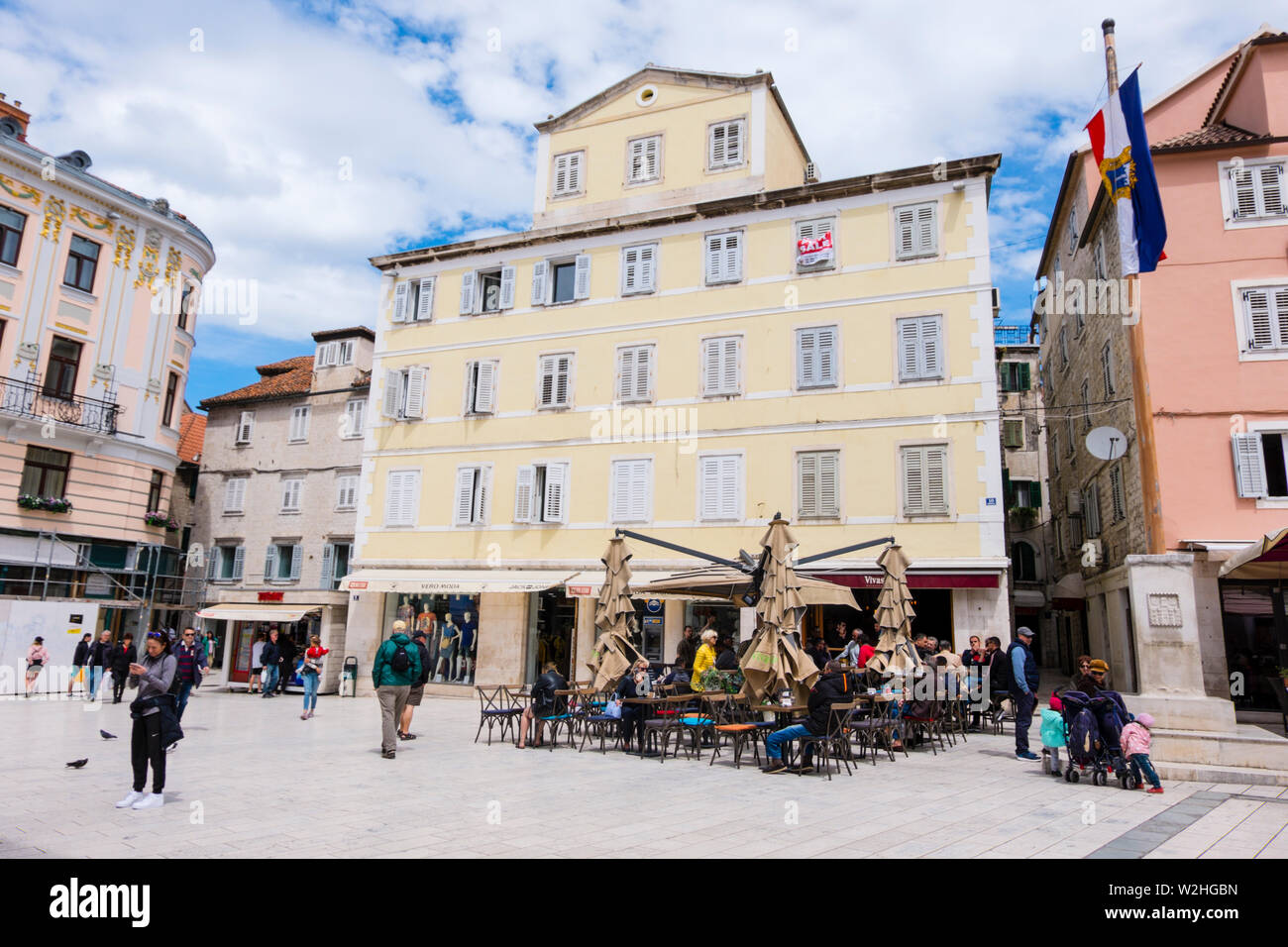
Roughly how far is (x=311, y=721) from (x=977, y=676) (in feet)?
39.2

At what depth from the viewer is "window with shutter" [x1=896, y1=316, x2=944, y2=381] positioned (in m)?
19.3

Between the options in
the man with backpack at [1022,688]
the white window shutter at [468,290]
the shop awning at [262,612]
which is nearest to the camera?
the man with backpack at [1022,688]

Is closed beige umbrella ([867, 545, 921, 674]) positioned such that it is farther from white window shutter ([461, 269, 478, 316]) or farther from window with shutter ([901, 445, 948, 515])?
white window shutter ([461, 269, 478, 316])

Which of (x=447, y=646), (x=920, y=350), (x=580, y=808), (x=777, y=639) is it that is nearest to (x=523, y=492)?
(x=447, y=646)

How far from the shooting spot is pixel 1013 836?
673 centimetres

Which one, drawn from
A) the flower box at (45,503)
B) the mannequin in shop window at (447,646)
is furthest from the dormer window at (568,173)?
the flower box at (45,503)

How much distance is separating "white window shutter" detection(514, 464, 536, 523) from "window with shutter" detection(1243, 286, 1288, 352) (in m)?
16.3

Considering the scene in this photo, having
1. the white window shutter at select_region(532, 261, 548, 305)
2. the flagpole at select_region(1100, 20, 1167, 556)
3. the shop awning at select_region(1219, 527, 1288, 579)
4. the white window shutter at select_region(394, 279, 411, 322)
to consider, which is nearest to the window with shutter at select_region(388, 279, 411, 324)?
the white window shutter at select_region(394, 279, 411, 322)

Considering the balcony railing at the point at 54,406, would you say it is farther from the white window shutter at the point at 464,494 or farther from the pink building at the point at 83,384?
the white window shutter at the point at 464,494

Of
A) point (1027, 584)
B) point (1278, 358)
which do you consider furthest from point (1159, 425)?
point (1027, 584)

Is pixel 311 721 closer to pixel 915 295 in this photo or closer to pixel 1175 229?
pixel 915 295

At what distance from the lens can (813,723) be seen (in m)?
9.82

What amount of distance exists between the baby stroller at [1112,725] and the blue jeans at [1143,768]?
124 mm

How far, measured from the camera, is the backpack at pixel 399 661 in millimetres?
11586
